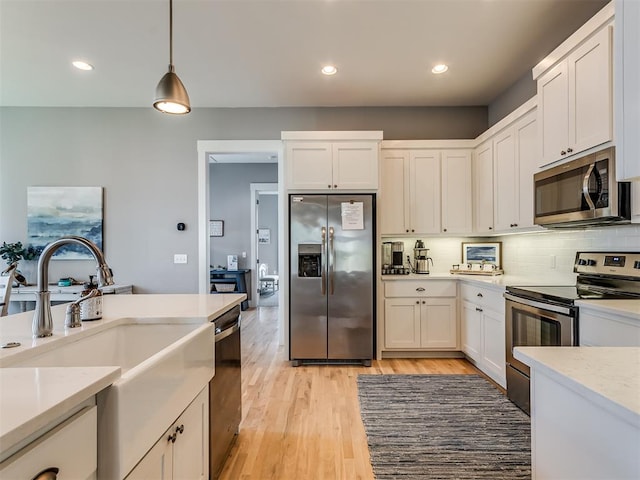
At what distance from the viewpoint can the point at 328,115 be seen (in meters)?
3.95

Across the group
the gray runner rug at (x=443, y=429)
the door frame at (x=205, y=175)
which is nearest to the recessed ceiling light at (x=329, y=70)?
the door frame at (x=205, y=175)

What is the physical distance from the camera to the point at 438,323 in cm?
346

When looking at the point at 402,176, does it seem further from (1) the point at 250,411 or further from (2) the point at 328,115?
(1) the point at 250,411

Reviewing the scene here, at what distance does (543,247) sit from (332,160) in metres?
2.22

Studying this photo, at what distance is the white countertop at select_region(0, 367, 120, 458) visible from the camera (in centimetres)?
55

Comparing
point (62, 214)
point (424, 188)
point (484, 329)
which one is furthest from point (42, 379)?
point (62, 214)

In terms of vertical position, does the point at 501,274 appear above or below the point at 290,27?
below

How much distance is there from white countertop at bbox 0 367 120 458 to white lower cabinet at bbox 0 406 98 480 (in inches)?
1.1

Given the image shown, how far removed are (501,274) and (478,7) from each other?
8.39ft

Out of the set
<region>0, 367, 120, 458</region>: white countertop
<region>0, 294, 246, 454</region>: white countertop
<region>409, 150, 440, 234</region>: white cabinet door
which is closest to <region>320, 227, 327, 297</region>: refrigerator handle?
<region>409, 150, 440, 234</region>: white cabinet door

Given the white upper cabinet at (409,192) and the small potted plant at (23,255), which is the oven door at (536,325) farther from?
the small potted plant at (23,255)

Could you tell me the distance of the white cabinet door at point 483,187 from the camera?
3.35 metres

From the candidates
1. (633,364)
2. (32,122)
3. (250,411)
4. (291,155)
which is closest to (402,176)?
(291,155)

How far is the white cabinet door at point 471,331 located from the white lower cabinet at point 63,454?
122 inches
